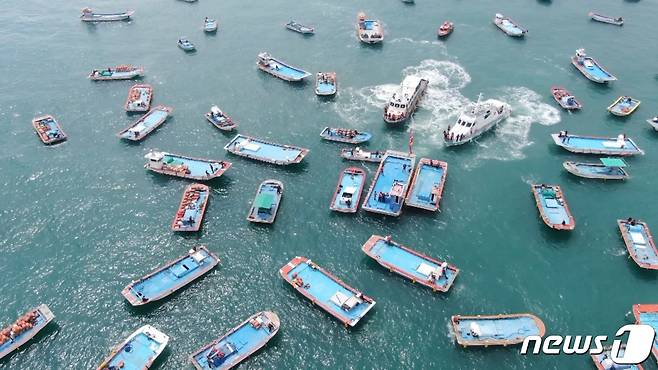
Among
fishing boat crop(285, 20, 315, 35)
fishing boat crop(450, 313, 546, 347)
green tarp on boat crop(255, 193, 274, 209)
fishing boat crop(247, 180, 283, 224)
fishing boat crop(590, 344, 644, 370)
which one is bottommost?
fishing boat crop(450, 313, 546, 347)

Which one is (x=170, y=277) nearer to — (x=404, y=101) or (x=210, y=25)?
(x=404, y=101)

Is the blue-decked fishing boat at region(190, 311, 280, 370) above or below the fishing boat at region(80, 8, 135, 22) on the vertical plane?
below

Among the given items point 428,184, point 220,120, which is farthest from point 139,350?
point 220,120

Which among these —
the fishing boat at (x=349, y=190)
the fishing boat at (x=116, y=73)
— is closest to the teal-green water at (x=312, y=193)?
the fishing boat at (x=349, y=190)

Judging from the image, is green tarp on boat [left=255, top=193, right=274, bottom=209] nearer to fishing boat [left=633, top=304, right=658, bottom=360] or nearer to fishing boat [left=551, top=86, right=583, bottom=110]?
fishing boat [left=633, top=304, right=658, bottom=360]

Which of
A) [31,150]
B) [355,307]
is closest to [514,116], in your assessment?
[355,307]

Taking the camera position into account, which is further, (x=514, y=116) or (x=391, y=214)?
(x=514, y=116)

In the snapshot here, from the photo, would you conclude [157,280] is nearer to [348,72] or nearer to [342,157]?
[342,157]

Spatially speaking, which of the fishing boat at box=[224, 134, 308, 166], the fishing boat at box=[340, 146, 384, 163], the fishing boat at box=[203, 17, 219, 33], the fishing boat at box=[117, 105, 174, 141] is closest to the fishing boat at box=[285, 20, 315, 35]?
the fishing boat at box=[203, 17, 219, 33]
